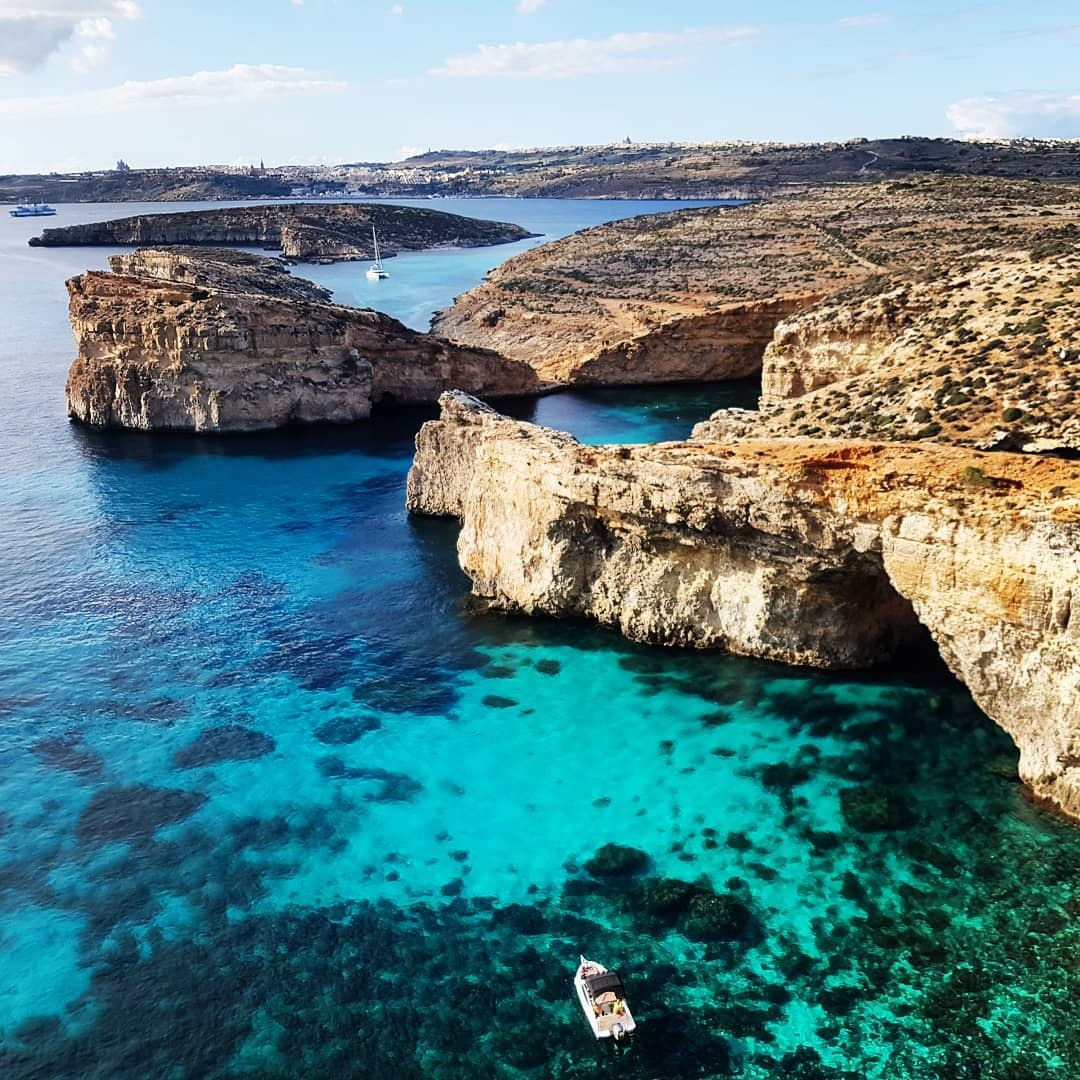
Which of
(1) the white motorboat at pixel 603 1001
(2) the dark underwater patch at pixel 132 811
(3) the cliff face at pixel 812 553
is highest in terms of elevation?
(3) the cliff face at pixel 812 553

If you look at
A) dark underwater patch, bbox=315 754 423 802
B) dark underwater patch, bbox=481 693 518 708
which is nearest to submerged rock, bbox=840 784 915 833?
dark underwater patch, bbox=481 693 518 708

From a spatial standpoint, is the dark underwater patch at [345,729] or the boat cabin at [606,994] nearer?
the boat cabin at [606,994]

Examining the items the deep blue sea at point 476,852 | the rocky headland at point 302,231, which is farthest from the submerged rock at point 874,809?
the rocky headland at point 302,231

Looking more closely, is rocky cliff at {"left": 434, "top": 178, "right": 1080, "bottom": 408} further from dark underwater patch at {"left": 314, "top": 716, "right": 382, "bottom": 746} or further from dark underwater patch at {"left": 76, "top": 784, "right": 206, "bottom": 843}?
dark underwater patch at {"left": 76, "top": 784, "right": 206, "bottom": 843}

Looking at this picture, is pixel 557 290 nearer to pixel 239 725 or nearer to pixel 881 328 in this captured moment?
pixel 881 328

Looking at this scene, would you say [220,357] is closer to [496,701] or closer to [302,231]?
[496,701]

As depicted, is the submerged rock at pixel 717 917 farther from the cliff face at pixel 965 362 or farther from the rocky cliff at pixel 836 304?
the rocky cliff at pixel 836 304

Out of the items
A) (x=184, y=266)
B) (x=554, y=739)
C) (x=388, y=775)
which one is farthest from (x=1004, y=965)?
(x=184, y=266)
